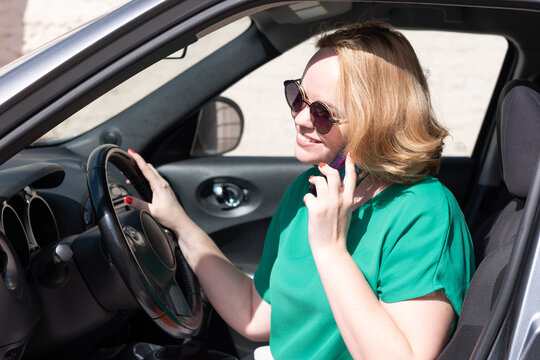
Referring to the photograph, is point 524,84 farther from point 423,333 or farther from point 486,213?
point 486,213

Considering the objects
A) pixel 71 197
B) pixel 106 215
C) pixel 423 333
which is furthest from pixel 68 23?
pixel 423 333

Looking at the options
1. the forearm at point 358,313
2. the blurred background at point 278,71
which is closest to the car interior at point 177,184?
the forearm at point 358,313

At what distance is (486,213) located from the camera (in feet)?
7.96

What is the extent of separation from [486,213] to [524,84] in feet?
3.29

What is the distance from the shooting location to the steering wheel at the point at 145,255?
1.42 metres

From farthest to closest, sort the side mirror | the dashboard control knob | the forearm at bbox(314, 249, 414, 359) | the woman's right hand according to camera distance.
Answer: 1. the side mirror
2. the woman's right hand
3. the dashboard control knob
4. the forearm at bbox(314, 249, 414, 359)

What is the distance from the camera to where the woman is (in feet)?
4.02

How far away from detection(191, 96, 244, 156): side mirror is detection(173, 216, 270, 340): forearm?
92cm

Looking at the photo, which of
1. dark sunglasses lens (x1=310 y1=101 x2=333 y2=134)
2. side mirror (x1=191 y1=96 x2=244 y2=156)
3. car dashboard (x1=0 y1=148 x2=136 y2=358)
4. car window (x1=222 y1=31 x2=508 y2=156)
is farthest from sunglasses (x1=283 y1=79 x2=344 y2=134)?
car window (x1=222 y1=31 x2=508 y2=156)

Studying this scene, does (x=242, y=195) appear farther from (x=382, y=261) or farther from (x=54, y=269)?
(x=382, y=261)

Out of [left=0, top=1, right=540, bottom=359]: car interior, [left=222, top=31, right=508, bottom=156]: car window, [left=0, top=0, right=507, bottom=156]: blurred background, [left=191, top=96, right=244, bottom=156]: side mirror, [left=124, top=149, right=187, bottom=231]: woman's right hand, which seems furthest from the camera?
[left=222, top=31, right=508, bottom=156]: car window

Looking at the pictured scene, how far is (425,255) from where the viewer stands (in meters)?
1.26

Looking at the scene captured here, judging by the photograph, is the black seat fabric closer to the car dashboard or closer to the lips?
the lips

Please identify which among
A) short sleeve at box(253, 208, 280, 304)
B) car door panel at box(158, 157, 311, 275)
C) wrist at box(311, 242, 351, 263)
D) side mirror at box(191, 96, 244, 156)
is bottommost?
car door panel at box(158, 157, 311, 275)
